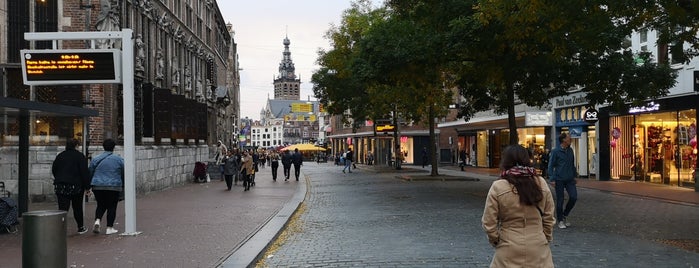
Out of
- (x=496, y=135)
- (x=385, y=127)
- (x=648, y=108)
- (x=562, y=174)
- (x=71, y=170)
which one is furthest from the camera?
(x=385, y=127)

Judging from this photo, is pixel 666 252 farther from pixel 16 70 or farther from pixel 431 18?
pixel 16 70

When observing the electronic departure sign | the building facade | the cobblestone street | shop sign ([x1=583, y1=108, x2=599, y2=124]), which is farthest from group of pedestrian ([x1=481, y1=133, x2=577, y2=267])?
shop sign ([x1=583, y1=108, x2=599, y2=124])

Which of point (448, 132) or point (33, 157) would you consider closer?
point (33, 157)

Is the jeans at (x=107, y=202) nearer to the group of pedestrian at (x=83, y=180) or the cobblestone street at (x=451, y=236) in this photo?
the group of pedestrian at (x=83, y=180)

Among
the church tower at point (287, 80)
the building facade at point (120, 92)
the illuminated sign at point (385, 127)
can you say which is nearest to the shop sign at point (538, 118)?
the illuminated sign at point (385, 127)

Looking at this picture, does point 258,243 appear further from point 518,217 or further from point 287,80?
point 287,80

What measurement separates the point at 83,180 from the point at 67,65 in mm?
1922

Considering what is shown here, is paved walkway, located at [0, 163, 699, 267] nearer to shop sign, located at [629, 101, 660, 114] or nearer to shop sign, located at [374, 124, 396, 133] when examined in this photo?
shop sign, located at [629, 101, 660, 114]

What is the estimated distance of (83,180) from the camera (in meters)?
10.3

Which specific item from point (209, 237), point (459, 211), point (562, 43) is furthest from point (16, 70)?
point (562, 43)

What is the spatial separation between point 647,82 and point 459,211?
7834 mm

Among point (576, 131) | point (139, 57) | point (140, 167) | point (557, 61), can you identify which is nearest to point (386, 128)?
point (576, 131)

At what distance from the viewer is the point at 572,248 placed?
889 centimetres

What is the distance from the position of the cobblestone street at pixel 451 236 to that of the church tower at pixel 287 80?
176 metres
